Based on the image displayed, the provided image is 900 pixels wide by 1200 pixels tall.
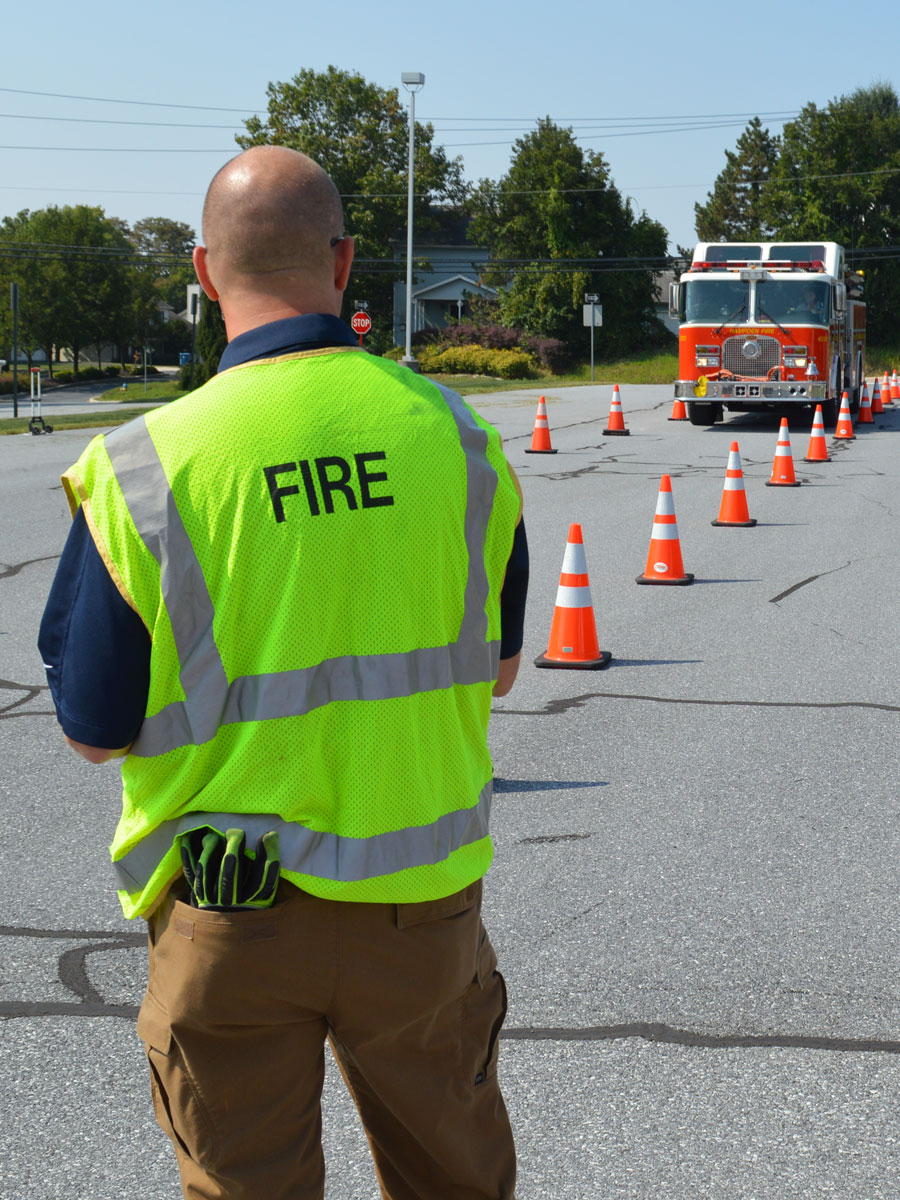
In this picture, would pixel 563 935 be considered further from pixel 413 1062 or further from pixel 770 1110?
pixel 413 1062

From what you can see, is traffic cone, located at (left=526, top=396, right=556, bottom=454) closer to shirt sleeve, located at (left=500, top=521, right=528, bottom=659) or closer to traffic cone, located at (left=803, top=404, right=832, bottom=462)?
traffic cone, located at (left=803, top=404, right=832, bottom=462)

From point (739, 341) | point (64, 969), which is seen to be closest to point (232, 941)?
point (64, 969)

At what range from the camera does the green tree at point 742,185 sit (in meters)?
79.2

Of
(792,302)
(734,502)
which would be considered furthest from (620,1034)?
(792,302)

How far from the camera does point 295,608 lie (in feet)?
6.12

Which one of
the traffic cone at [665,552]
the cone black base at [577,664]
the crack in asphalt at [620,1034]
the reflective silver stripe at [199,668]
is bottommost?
the crack in asphalt at [620,1034]

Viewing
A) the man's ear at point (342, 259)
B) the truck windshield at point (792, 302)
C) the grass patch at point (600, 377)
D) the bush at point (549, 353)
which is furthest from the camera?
the bush at point (549, 353)

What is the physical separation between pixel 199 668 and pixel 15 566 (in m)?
9.27

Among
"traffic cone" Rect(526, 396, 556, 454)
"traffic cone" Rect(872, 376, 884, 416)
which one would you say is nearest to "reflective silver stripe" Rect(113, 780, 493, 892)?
"traffic cone" Rect(526, 396, 556, 454)

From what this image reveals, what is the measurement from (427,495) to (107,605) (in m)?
0.48

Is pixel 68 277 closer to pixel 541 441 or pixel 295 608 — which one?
pixel 541 441

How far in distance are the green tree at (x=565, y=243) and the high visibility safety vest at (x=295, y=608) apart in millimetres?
63425

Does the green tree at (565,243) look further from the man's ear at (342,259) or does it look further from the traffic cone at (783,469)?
the man's ear at (342,259)

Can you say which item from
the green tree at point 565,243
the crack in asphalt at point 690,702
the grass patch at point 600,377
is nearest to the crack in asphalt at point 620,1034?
the crack in asphalt at point 690,702
